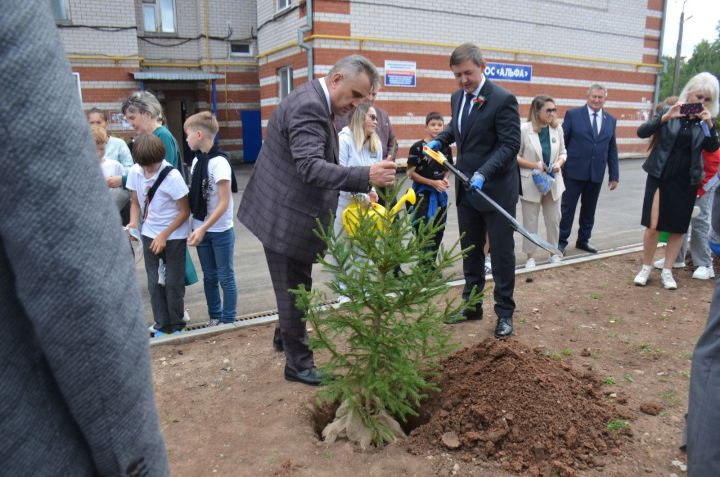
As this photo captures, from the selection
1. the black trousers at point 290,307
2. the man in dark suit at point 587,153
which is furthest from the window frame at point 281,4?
the black trousers at point 290,307

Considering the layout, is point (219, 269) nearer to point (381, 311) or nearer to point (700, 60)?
point (381, 311)

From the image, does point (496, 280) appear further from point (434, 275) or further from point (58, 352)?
point (58, 352)

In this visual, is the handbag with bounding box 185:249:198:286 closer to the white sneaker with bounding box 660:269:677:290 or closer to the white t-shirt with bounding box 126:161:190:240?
the white t-shirt with bounding box 126:161:190:240

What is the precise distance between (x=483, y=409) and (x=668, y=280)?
12.3 feet

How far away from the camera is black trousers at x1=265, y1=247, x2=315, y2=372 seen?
361 centimetres

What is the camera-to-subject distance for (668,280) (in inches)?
228

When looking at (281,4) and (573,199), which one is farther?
(281,4)

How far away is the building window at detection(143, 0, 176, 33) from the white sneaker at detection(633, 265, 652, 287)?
1794 cm

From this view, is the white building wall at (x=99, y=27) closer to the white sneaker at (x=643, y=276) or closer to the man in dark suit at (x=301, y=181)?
the man in dark suit at (x=301, y=181)

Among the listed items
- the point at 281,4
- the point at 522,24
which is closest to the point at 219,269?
the point at 281,4

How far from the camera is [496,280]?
15.1ft

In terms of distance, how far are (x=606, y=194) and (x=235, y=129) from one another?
13.3 m

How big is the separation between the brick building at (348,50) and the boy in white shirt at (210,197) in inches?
457

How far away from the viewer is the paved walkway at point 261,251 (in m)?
5.61
